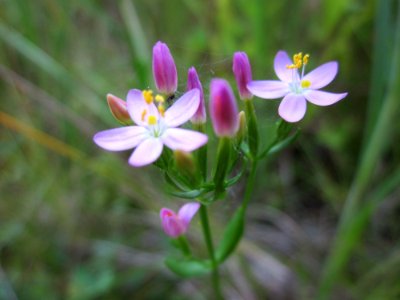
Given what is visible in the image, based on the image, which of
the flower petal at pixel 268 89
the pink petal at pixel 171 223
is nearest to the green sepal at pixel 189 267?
the pink petal at pixel 171 223

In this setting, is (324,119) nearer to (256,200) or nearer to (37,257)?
(256,200)

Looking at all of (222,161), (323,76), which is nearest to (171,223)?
(222,161)

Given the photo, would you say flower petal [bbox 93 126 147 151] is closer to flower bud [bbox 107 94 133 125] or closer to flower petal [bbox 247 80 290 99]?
flower bud [bbox 107 94 133 125]

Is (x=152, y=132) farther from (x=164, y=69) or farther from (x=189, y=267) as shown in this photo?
(x=189, y=267)

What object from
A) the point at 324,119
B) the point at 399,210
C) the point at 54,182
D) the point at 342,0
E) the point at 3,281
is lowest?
the point at 3,281

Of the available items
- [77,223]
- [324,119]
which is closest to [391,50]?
[324,119]

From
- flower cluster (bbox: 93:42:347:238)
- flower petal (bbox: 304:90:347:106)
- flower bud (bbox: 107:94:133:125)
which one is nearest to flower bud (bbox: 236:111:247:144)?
flower cluster (bbox: 93:42:347:238)
